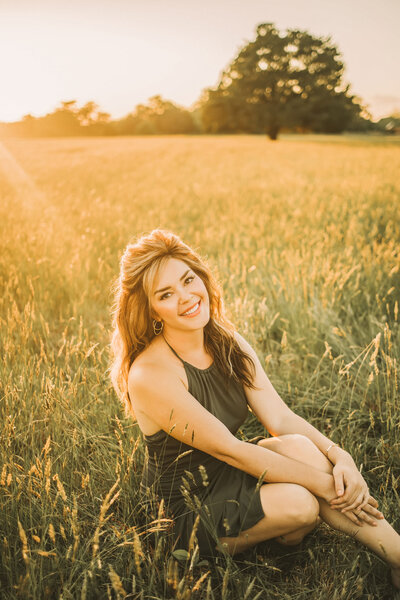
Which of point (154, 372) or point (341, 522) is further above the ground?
point (154, 372)

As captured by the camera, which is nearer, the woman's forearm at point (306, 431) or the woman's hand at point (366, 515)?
the woman's hand at point (366, 515)

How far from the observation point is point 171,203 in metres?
7.40

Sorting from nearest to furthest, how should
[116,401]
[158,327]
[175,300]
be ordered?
[175,300], [158,327], [116,401]

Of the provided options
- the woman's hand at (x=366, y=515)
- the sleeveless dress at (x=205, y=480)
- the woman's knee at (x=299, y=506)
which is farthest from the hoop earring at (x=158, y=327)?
the woman's hand at (x=366, y=515)

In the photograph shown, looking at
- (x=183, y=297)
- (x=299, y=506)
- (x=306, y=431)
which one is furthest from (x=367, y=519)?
(x=183, y=297)

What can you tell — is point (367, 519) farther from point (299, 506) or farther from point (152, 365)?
point (152, 365)

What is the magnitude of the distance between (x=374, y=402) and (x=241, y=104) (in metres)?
49.6

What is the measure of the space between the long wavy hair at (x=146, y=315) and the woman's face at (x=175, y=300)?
32 millimetres

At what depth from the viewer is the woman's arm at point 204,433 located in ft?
5.48

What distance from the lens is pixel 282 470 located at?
1.71m

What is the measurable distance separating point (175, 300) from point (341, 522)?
3.70 ft

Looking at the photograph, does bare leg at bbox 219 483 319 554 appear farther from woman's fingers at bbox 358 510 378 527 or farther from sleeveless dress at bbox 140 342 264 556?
woman's fingers at bbox 358 510 378 527

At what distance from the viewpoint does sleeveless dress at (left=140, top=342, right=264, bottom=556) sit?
166 centimetres

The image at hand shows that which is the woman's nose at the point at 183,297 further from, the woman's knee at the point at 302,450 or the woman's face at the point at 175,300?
the woman's knee at the point at 302,450
